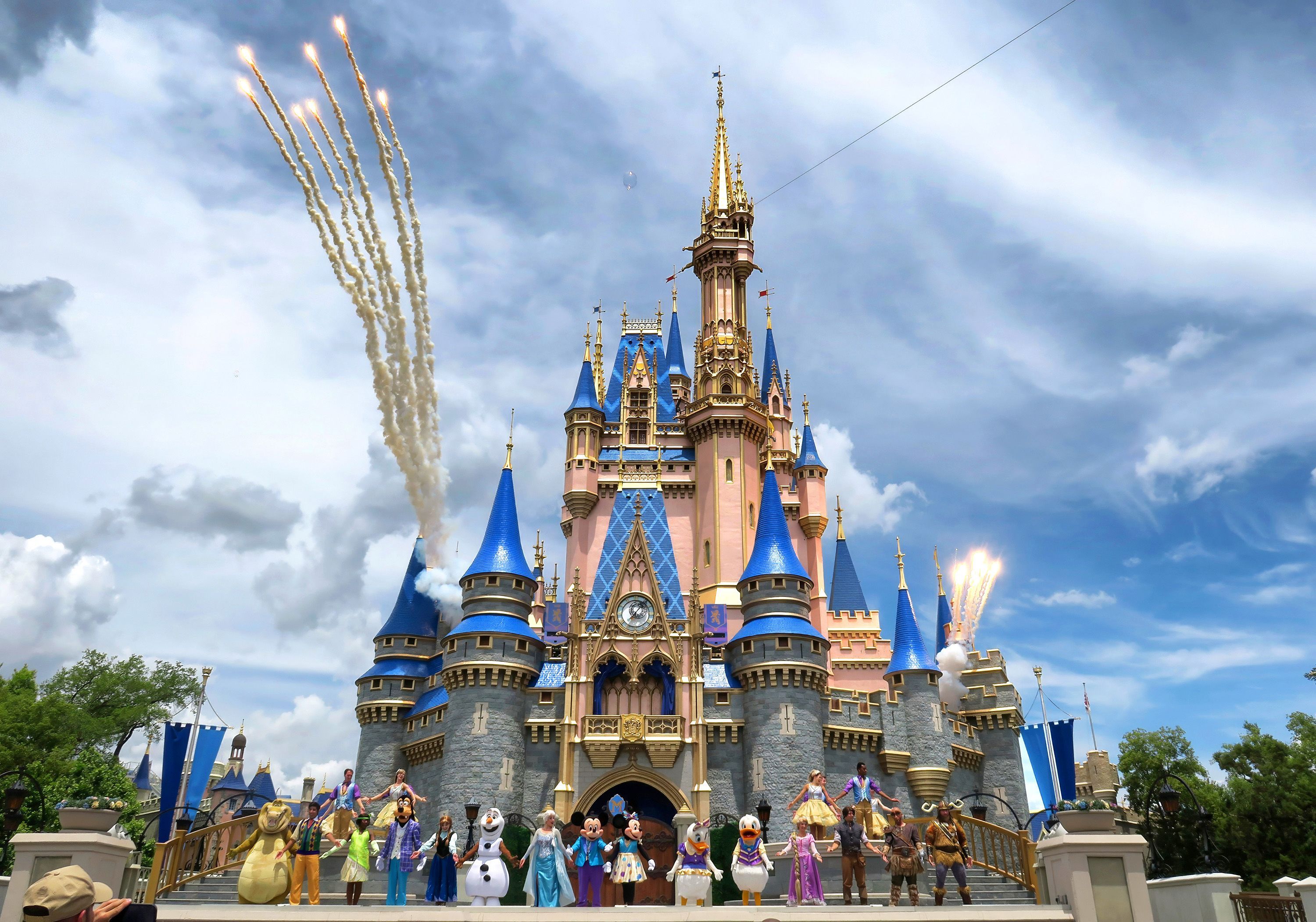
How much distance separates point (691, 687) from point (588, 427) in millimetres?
17328

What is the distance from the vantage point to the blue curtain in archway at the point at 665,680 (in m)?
35.8

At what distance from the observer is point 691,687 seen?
3575cm

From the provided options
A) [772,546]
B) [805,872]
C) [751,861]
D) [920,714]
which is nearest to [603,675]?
[772,546]

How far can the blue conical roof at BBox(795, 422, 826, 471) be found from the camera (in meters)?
52.3

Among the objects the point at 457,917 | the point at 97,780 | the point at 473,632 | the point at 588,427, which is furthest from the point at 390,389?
the point at 457,917

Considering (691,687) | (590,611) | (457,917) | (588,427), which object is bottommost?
(457,917)

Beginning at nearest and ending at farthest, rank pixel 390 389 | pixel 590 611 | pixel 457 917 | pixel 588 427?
pixel 457 917, pixel 590 611, pixel 390 389, pixel 588 427

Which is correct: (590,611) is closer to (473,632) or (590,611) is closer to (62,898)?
(473,632)

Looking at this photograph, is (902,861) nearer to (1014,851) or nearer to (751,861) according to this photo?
(751,861)

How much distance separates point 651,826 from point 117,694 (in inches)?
1609

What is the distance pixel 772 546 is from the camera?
3991cm

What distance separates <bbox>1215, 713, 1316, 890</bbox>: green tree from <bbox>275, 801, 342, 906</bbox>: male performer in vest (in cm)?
3707

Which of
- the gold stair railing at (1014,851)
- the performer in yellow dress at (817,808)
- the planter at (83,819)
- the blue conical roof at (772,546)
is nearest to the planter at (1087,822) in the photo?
the gold stair railing at (1014,851)

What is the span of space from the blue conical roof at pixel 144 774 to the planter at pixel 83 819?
5132cm
